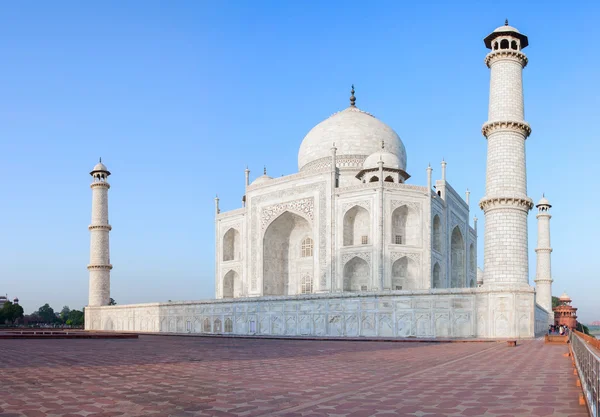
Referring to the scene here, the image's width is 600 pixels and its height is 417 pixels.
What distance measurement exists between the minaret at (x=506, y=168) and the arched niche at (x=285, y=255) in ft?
41.5

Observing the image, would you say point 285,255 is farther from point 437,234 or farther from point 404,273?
point 437,234

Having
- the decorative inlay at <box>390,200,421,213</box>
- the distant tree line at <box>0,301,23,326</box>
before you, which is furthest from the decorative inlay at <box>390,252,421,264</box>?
the distant tree line at <box>0,301,23,326</box>

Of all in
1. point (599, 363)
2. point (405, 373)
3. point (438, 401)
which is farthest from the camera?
point (405, 373)

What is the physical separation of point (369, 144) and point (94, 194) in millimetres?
15141

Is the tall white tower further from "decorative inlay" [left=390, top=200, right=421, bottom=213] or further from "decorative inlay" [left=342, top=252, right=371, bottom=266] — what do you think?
"decorative inlay" [left=342, top=252, right=371, bottom=266]

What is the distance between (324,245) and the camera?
86.5 feet

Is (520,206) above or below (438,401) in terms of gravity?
above

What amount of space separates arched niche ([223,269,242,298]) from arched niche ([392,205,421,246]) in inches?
378

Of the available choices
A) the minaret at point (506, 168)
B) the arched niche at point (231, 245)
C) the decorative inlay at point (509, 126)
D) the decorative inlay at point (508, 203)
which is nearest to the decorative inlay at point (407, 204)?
the minaret at point (506, 168)

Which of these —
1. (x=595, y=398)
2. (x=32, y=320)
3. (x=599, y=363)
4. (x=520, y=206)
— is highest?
(x=520, y=206)

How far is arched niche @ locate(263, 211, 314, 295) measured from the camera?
2873cm

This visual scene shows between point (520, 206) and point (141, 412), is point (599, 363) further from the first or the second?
point (520, 206)

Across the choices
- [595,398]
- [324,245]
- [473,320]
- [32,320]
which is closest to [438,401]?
[595,398]

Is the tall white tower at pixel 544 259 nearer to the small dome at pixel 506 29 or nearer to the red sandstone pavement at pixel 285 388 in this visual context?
the small dome at pixel 506 29
